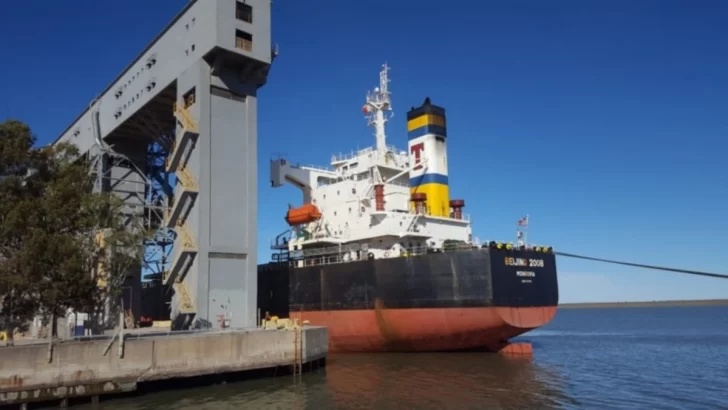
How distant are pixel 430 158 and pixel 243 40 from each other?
1136 centimetres

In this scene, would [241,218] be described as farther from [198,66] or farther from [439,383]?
[439,383]

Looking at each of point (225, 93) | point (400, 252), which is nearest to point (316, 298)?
point (400, 252)

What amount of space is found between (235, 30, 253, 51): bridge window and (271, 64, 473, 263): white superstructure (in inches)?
376

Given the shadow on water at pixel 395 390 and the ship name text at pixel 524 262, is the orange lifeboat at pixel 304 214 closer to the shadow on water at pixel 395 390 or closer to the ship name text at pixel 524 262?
the shadow on water at pixel 395 390

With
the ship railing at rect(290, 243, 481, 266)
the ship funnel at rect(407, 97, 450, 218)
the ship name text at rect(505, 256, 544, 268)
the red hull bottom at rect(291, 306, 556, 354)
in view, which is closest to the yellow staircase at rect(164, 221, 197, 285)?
the ship railing at rect(290, 243, 481, 266)

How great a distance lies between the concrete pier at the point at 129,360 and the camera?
596 inches

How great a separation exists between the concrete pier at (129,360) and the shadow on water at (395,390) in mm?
640

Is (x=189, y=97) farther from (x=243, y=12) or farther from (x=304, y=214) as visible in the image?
(x=304, y=214)

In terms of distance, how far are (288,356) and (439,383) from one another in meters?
5.90

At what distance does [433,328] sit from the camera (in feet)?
79.4

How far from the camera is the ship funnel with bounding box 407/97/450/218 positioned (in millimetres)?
29078

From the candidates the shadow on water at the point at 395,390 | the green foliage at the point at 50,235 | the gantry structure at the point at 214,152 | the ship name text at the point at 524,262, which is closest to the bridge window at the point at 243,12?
the gantry structure at the point at 214,152

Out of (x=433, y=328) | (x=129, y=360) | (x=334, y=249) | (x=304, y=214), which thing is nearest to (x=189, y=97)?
(x=304, y=214)

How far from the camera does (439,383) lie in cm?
1808
